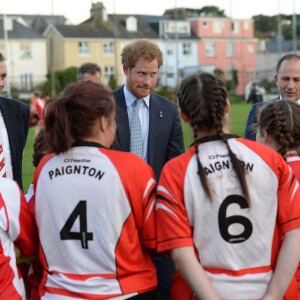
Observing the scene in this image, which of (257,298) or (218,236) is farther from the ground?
(218,236)

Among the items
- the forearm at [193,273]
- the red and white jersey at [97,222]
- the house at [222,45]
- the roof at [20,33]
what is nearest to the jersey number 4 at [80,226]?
the red and white jersey at [97,222]

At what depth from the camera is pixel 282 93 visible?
206 inches

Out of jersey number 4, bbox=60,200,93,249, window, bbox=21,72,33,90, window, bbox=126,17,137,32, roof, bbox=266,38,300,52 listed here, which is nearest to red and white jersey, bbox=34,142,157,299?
jersey number 4, bbox=60,200,93,249

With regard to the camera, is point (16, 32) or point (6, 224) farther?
point (16, 32)

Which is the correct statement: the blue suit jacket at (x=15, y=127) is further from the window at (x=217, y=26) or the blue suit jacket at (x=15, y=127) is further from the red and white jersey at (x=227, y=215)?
the window at (x=217, y=26)

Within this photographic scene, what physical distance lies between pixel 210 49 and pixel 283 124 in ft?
258

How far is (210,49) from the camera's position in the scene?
80.5 metres

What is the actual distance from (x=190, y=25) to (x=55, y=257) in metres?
80.3

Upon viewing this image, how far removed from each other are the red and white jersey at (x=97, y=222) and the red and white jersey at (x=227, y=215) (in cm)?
10

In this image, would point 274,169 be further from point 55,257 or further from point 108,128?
point 55,257

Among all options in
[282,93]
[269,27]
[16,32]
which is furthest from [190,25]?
[282,93]

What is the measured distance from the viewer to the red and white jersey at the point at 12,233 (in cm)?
282

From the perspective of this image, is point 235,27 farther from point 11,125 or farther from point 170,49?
point 11,125

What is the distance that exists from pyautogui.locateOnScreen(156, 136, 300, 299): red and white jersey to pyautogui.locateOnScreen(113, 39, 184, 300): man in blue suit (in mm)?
1601
